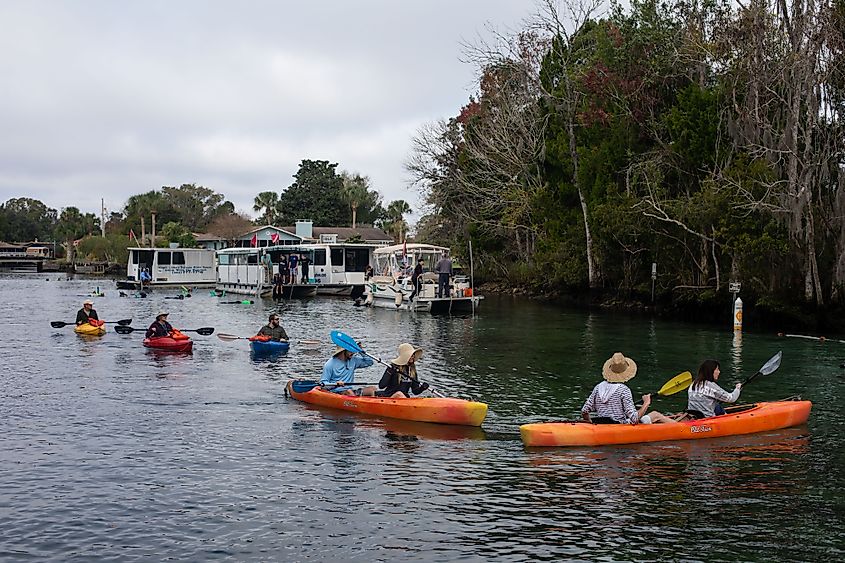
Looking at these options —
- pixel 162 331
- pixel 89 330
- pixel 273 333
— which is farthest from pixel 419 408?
pixel 89 330

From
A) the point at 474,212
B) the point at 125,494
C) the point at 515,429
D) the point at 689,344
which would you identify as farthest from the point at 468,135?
the point at 125,494

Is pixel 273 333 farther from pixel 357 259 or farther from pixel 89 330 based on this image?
pixel 357 259

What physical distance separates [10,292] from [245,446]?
50052 millimetres

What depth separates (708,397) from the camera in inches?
555

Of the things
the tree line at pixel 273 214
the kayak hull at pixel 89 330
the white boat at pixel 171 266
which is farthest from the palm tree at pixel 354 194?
the kayak hull at pixel 89 330

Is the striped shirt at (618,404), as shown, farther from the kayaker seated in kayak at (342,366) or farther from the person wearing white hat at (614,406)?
the kayaker seated in kayak at (342,366)

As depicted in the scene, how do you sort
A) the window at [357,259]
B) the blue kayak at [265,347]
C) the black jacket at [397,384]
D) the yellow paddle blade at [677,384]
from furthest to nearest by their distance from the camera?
the window at [357,259], the blue kayak at [265,347], the black jacket at [397,384], the yellow paddle blade at [677,384]

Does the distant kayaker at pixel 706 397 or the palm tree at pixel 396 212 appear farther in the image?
the palm tree at pixel 396 212

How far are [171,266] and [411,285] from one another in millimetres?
29990

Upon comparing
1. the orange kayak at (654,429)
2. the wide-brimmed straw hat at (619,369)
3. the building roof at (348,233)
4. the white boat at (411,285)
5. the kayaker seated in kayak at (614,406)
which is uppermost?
the building roof at (348,233)

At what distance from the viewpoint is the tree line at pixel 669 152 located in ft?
96.7

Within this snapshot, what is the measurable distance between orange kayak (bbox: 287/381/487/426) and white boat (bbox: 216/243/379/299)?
111 feet

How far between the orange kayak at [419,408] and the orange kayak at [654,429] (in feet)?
3.88

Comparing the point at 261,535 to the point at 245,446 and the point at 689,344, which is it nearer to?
the point at 245,446
